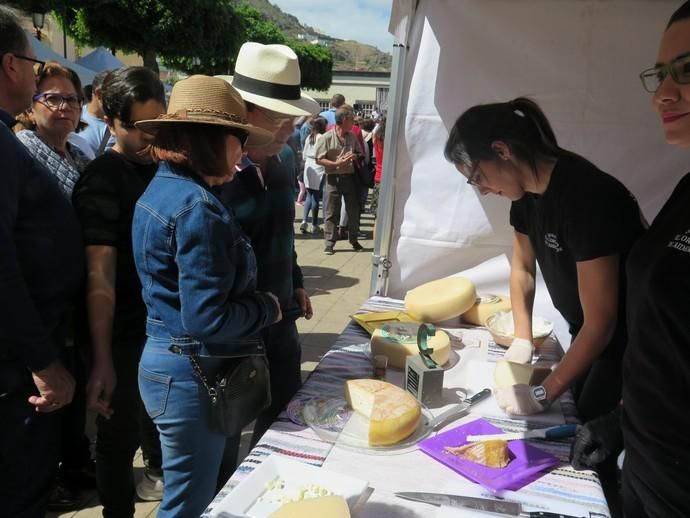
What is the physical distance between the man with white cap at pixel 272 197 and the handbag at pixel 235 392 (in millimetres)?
368

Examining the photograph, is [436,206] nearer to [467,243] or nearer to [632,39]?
[467,243]

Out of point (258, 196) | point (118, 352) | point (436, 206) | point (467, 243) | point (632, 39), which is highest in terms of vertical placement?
point (632, 39)

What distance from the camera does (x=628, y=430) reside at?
1.04 metres

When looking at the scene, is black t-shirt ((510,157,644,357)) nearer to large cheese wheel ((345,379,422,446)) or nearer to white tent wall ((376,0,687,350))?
large cheese wheel ((345,379,422,446))

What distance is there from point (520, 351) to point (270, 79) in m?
1.27

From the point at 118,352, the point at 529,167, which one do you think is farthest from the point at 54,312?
the point at 529,167

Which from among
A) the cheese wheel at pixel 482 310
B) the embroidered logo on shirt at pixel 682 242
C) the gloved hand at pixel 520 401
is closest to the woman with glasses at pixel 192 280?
the gloved hand at pixel 520 401

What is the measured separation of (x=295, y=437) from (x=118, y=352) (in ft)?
2.58

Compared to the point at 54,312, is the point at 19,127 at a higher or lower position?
higher

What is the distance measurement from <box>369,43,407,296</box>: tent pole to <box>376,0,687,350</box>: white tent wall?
0.04 feet

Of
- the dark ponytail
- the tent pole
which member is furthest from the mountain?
the dark ponytail

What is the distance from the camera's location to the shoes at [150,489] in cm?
223

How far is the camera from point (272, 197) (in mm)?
1737

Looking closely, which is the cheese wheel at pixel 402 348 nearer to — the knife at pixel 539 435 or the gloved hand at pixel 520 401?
the gloved hand at pixel 520 401
